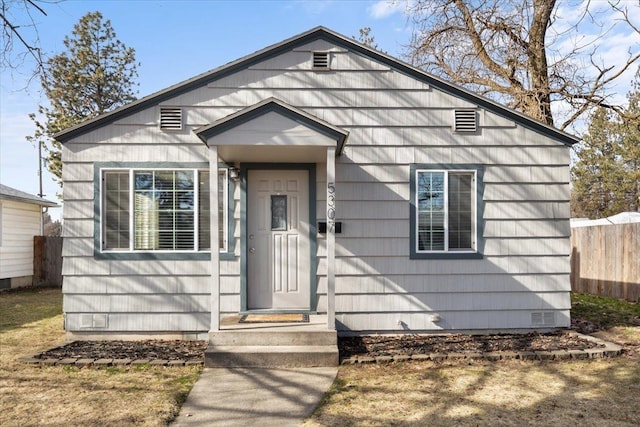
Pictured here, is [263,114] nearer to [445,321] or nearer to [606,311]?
[445,321]

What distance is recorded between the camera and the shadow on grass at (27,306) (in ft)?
26.3

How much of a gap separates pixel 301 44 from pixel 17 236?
11.2 meters

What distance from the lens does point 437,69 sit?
12477 millimetres

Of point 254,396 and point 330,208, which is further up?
point 330,208

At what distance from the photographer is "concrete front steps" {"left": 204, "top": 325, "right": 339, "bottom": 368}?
5.07 metres

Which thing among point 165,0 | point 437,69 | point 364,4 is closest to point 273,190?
point 165,0

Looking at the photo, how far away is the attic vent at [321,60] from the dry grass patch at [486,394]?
419 cm

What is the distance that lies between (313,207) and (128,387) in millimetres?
3247

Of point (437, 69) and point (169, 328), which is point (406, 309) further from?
point (437, 69)

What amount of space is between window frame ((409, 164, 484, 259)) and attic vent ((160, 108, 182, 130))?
344cm

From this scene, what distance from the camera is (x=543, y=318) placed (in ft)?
21.0

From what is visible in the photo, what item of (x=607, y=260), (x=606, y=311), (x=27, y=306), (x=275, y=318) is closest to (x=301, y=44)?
(x=275, y=318)

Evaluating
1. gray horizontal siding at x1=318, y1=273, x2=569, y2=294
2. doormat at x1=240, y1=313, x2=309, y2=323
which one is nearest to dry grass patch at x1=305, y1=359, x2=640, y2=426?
doormat at x1=240, y1=313, x2=309, y2=323

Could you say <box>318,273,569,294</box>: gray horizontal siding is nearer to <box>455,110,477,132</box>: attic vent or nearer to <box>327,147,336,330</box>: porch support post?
<box>327,147,336,330</box>: porch support post
